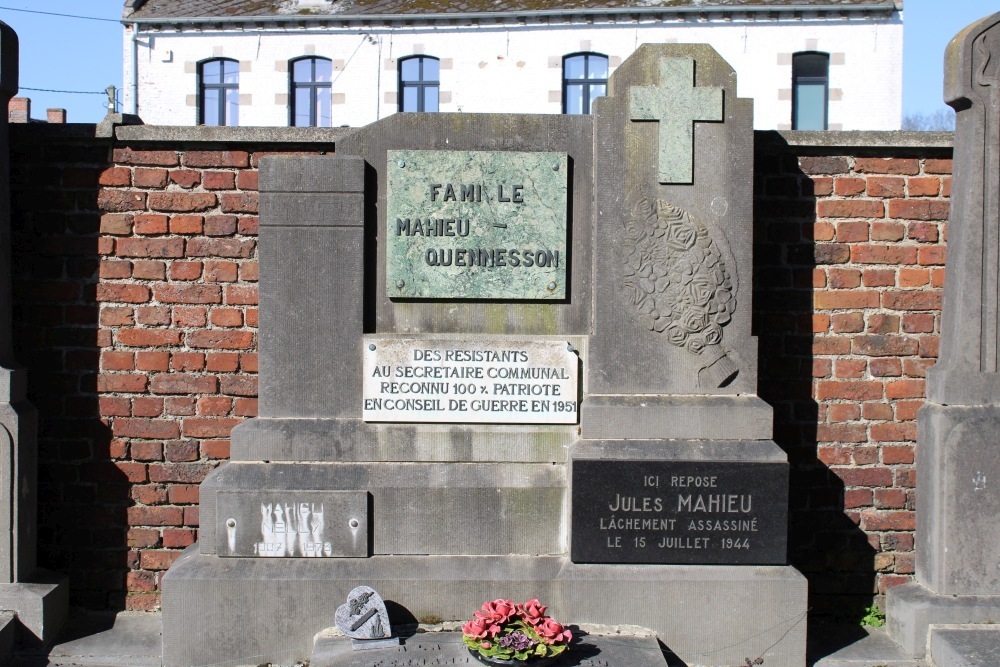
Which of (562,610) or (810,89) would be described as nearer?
(562,610)

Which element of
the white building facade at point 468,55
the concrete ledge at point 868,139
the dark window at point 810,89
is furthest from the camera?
the dark window at point 810,89

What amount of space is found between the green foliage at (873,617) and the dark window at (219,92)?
53.0ft

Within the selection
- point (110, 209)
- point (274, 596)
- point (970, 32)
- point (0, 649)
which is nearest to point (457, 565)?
point (274, 596)

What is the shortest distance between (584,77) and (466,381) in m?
14.6

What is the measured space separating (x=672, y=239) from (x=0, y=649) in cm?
376

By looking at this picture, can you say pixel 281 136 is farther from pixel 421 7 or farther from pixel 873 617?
pixel 421 7

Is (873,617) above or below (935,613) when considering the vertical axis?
below

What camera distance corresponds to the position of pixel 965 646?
438cm

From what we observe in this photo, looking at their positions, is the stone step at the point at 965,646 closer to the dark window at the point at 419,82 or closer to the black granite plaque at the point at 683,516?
the black granite plaque at the point at 683,516

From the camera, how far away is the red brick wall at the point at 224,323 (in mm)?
5301

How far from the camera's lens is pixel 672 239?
4613 mm

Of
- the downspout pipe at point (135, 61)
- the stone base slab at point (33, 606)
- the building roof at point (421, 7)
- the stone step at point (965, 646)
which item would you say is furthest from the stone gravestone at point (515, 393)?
the downspout pipe at point (135, 61)

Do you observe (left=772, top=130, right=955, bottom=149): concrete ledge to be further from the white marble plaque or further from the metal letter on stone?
the metal letter on stone

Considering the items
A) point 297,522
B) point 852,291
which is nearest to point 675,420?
point 852,291
